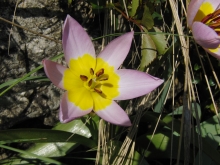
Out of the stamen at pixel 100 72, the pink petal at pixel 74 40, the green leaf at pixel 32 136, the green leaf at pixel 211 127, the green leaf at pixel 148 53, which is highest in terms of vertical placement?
the pink petal at pixel 74 40

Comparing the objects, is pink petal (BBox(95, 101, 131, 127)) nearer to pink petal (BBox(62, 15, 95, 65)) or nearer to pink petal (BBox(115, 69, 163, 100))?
pink petal (BBox(115, 69, 163, 100))

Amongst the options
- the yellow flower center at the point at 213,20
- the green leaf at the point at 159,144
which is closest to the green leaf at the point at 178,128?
the green leaf at the point at 159,144

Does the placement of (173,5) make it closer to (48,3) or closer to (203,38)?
(203,38)

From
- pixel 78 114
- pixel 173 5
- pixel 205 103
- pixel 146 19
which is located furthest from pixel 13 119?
pixel 205 103

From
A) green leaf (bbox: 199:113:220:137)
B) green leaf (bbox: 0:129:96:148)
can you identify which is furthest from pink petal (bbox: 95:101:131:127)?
green leaf (bbox: 199:113:220:137)

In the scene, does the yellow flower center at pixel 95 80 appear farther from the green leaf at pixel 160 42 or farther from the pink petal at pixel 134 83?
the green leaf at pixel 160 42

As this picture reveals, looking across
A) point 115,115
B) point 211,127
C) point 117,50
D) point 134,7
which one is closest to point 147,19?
point 134,7

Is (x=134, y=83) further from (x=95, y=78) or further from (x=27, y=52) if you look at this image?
(x=27, y=52)
